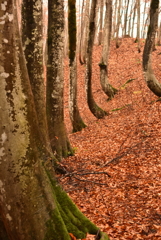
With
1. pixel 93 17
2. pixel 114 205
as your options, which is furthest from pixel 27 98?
pixel 93 17

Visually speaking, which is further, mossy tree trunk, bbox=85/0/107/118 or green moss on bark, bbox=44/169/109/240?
mossy tree trunk, bbox=85/0/107/118

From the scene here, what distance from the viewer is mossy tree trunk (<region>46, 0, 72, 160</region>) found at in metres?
7.27

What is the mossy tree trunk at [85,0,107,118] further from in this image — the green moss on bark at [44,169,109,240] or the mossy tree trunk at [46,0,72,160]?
the green moss on bark at [44,169,109,240]

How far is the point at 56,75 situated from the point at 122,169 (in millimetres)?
3643

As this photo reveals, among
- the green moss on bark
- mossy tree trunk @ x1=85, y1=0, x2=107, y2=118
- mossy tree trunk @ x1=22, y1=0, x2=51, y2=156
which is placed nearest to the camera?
the green moss on bark

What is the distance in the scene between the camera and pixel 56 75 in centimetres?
752

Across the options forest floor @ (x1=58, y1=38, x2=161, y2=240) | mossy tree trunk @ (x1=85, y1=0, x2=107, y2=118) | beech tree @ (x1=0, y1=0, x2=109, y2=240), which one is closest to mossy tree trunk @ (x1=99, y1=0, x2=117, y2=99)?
forest floor @ (x1=58, y1=38, x2=161, y2=240)

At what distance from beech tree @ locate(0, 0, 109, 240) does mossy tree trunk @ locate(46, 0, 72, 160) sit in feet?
15.7

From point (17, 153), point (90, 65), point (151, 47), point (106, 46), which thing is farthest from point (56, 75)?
point (106, 46)

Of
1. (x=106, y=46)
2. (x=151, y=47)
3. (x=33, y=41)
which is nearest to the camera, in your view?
(x=33, y=41)

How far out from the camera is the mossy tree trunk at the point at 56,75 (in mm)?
7266

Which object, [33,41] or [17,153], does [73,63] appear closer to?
[33,41]

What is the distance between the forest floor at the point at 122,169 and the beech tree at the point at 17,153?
2024mm

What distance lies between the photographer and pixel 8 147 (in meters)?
2.51
